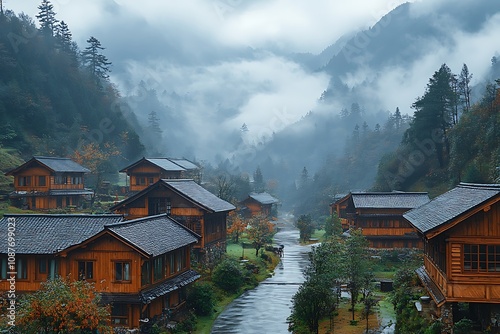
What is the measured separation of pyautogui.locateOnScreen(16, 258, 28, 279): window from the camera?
35.9 meters

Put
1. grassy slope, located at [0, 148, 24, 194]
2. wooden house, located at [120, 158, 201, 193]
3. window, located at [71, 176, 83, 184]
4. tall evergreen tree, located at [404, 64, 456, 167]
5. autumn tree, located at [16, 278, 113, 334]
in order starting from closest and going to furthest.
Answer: autumn tree, located at [16, 278, 113, 334] → grassy slope, located at [0, 148, 24, 194] → window, located at [71, 176, 83, 184] → tall evergreen tree, located at [404, 64, 456, 167] → wooden house, located at [120, 158, 201, 193]

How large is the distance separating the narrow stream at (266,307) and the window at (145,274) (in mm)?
6267

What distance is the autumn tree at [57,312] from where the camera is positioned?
25750 mm

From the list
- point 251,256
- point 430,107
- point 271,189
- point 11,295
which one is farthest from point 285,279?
point 271,189

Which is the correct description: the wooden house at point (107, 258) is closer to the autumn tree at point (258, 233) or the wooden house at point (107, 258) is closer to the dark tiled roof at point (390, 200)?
the autumn tree at point (258, 233)

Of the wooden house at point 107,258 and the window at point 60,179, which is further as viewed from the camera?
the window at point 60,179

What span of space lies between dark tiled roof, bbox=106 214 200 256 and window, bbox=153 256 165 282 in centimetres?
99

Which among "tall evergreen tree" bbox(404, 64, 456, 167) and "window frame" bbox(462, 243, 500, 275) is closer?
"window frame" bbox(462, 243, 500, 275)

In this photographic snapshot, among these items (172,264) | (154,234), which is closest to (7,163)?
(172,264)

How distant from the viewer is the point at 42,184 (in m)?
71.2

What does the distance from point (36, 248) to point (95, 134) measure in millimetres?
79570

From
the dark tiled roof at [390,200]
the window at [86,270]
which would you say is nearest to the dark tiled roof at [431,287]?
the window at [86,270]

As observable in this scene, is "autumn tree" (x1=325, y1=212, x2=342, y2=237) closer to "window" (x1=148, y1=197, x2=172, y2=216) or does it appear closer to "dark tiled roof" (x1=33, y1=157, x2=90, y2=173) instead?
"window" (x1=148, y1=197, x2=172, y2=216)

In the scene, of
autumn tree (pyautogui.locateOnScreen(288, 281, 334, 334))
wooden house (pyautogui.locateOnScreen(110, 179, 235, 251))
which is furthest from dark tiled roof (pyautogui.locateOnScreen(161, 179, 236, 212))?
autumn tree (pyautogui.locateOnScreen(288, 281, 334, 334))
